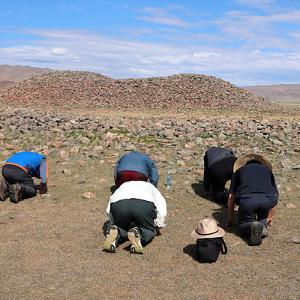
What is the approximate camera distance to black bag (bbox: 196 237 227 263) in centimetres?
642

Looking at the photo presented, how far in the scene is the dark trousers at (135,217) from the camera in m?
6.82

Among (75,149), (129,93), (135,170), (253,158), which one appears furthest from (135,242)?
(129,93)

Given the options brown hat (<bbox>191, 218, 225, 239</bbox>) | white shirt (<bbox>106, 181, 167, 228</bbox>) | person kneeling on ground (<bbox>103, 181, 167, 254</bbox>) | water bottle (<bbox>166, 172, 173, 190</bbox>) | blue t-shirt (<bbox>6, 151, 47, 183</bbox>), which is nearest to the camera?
brown hat (<bbox>191, 218, 225, 239</bbox>)

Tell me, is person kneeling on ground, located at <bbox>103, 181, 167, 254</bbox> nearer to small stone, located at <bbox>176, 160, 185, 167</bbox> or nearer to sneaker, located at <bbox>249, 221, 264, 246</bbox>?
sneaker, located at <bbox>249, 221, 264, 246</bbox>

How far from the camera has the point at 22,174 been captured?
9266 mm

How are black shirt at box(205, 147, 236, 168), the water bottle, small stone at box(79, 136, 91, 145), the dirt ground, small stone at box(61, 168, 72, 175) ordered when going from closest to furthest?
1. the dirt ground
2. black shirt at box(205, 147, 236, 168)
3. the water bottle
4. small stone at box(61, 168, 72, 175)
5. small stone at box(79, 136, 91, 145)

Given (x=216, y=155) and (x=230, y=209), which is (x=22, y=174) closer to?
(x=216, y=155)

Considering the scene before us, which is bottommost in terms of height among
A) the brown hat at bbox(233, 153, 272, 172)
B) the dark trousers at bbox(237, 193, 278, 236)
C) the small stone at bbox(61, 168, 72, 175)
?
the small stone at bbox(61, 168, 72, 175)

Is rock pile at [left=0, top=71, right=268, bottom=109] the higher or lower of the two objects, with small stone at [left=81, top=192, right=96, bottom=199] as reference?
higher

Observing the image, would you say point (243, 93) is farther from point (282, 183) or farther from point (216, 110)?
point (282, 183)

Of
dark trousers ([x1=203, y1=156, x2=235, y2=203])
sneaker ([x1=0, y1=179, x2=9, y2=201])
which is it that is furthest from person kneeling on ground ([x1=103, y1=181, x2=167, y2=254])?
sneaker ([x1=0, y1=179, x2=9, y2=201])

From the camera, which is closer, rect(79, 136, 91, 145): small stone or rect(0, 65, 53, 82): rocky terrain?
rect(79, 136, 91, 145): small stone

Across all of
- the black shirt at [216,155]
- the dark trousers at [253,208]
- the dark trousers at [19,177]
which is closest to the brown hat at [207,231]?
the dark trousers at [253,208]

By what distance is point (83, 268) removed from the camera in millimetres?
6242
